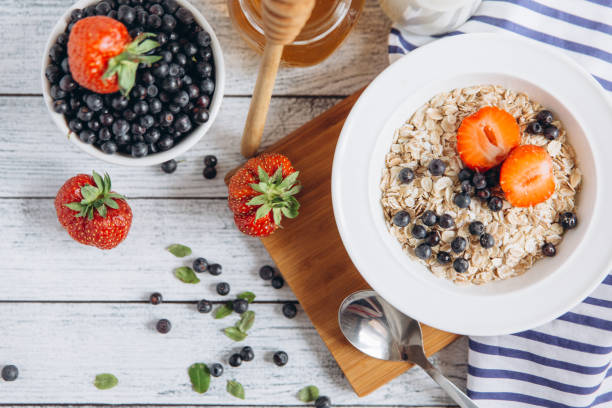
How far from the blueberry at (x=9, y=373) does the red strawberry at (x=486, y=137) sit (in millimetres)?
1095

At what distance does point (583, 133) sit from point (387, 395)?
0.71 meters

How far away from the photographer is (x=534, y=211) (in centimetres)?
100

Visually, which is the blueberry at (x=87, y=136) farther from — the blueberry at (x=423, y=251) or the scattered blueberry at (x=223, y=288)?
the blueberry at (x=423, y=251)

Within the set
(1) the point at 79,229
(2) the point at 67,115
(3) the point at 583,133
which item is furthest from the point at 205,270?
(3) the point at 583,133

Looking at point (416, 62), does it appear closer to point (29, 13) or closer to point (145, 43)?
point (145, 43)

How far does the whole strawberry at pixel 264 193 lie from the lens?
105cm

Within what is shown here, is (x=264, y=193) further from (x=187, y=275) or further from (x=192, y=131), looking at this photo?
(x=187, y=275)

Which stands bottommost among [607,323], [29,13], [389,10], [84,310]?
[84,310]

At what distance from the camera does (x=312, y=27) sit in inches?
43.4

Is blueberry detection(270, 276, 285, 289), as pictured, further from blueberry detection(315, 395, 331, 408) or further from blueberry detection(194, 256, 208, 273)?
blueberry detection(315, 395, 331, 408)

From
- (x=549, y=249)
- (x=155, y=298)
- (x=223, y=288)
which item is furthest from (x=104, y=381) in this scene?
(x=549, y=249)

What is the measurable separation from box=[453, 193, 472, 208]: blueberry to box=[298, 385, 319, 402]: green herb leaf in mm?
564

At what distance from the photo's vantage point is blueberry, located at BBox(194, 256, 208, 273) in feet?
3.96

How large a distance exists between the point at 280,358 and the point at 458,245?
49 centimetres
